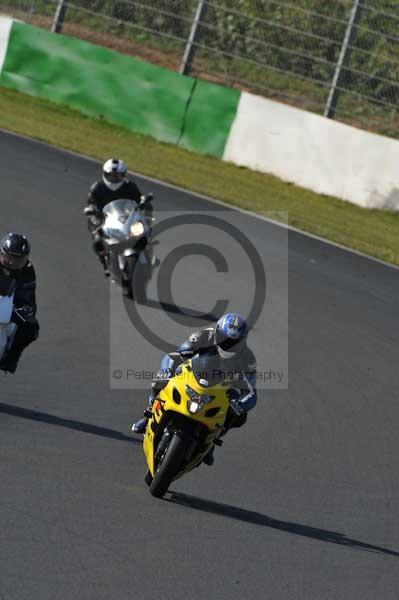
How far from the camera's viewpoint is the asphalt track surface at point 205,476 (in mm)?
6805

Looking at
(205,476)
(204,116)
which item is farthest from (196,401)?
(204,116)

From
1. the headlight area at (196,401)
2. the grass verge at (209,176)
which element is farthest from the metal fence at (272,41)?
the headlight area at (196,401)

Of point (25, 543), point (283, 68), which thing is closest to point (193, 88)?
point (283, 68)

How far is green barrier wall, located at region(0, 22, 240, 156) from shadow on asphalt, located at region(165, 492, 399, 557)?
16065 mm

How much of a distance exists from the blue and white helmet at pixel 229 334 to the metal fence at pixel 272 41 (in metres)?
16.5

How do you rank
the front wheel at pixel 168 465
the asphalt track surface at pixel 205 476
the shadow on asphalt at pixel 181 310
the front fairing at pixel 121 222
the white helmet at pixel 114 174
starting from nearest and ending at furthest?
the asphalt track surface at pixel 205 476
the front wheel at pixel 168 465
the shadow on asphalt at pixel 181 310
the front fairing at pixel 121 222
the white helmet at pixel 114 174

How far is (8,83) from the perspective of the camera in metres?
25.3

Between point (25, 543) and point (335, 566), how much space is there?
2.19m

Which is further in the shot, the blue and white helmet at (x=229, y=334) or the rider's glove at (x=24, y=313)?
the rider's glove at (x=24, y=313)

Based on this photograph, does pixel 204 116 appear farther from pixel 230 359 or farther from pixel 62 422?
pixel 230 359

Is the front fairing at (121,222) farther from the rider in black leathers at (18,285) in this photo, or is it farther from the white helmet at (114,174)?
the rider in black leathers at (18,285)

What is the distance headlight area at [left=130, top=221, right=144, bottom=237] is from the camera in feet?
47.8

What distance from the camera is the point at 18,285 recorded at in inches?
377

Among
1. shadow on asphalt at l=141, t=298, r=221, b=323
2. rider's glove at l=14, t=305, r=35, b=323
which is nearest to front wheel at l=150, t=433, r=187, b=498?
rider's glove at l=14, t=305, r=35, b=323
